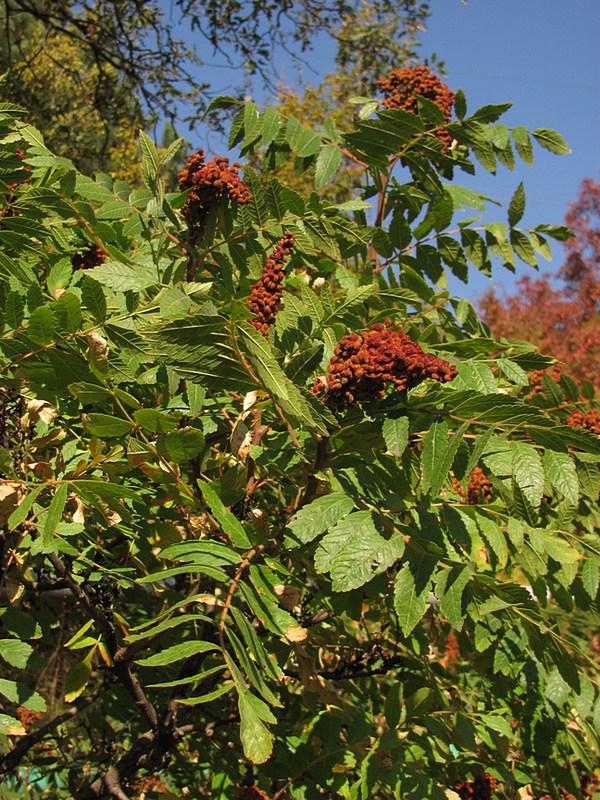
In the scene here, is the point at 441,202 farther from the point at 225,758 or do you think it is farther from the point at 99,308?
the point at 225,758

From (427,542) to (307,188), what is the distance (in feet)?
37.8

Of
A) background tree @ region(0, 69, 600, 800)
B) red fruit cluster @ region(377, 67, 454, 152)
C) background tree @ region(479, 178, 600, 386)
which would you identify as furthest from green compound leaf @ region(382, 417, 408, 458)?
background tree @ region(479, 178, 600, 386)

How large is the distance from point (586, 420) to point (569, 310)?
13871mm

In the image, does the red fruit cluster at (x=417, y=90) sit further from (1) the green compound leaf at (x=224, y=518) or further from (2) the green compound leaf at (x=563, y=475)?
(1) the green compound leaf at (x=224, y=518)

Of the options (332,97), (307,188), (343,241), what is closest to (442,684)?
(343,241)

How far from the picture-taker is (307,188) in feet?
Answer: 40.6

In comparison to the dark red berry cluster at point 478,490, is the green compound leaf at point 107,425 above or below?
above

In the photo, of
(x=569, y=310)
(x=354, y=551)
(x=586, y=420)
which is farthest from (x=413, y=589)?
(x=569, y=310)

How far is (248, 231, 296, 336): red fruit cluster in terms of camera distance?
167 centimetres

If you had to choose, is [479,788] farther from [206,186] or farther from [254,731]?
[206,186]

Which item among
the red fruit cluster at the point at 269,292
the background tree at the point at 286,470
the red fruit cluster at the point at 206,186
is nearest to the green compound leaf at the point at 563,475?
the background tree at the point at 286,470

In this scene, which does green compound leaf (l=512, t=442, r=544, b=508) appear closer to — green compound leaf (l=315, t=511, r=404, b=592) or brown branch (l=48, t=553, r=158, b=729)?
green compound leaf (l=315, t=511, r=404, b=592)

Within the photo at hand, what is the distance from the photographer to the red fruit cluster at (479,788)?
200 centimetres

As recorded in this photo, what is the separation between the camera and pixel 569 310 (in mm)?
14898
